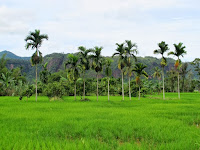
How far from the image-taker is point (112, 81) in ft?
215

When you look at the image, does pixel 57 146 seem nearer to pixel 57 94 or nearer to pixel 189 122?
pixel 189 122

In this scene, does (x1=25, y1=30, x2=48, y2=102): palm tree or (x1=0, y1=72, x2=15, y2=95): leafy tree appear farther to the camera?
(x1=0, y1=72, x2=15, y2=95): leafy tree

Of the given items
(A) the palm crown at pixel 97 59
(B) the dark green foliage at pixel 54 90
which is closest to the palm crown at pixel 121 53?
(A) the palm crown at pixel 97 59

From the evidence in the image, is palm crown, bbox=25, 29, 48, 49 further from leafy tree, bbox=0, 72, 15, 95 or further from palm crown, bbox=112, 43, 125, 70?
leafy tree, bbox=0, 72, 15, 95

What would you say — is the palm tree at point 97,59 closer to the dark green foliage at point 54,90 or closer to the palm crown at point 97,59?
the palm crown at point 97,59

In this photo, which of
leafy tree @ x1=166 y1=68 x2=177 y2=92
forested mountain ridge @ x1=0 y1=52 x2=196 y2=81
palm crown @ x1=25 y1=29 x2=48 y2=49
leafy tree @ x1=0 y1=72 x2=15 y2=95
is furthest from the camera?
forested mountain ridge @ x1=0 y1=52 x2=196 y2=81

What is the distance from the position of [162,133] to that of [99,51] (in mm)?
27700

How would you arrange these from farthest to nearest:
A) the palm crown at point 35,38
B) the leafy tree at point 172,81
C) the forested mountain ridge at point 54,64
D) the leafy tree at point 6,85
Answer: the forested mountain ridge at point 54,64
the leafy tree at point 172,81
the leafy tree at point 6,85
the palm crown at point 35,38

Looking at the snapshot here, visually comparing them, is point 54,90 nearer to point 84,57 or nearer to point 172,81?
point 84,57

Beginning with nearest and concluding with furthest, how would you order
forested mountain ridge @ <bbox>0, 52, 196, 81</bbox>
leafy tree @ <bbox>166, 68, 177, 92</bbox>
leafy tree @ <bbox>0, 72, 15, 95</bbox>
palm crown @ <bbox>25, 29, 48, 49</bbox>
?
palm crown @ <bbox>25, 29, 48, 49</bbox> → leafy tree @ <bbox>0, 72, 15, 95</bbox> → leafy tree @ <bbox>166, 68, 177, 92</bbox> → forested mountain ridge @ <bbox>0, 52, 196, 81</bbox>

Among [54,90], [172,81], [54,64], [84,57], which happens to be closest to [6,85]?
[54,90]

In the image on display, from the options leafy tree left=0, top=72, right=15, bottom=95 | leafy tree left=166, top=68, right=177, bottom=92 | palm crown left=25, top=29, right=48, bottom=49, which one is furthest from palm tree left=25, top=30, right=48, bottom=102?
leafy tree left=166, top=68, right=177, bottom=92

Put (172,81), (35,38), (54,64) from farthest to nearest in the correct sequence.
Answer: (54,64), (172,81), (35,38)

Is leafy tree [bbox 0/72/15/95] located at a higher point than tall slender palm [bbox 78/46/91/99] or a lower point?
lower
